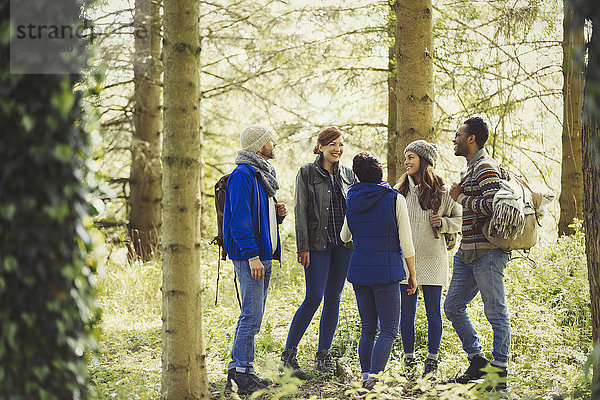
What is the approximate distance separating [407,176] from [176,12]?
7.81ft

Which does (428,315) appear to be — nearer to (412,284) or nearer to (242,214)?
(412,284)

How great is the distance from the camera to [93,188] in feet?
8.15

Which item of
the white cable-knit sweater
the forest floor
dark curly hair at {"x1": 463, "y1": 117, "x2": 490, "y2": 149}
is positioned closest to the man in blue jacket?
the forest floor

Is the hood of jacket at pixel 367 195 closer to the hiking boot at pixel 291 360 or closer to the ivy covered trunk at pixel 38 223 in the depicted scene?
the hiking boot at pixel 291 360

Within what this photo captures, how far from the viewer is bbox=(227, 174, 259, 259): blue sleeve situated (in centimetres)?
473

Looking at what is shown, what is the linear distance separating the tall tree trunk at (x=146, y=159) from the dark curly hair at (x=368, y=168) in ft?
22.6

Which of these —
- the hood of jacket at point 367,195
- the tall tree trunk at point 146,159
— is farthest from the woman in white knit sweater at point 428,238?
the tall tree trunk at point 146,159

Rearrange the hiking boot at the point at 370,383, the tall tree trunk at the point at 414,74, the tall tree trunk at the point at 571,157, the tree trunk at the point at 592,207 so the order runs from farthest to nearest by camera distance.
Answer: the tall tree trunk at the point at 571,157 < the tall tree trunk at the point at 414,74 < the hiking boot at the point at 370,383 < the tree trunk at the point at 592,207


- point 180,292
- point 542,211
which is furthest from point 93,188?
point 542,211

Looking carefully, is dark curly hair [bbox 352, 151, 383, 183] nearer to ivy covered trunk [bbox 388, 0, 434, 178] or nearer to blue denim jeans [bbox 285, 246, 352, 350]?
blue denim jeans [bbox 285, 246, 352, 350]

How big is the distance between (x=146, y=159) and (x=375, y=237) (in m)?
7.53

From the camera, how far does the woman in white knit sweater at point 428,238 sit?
521 centimetres

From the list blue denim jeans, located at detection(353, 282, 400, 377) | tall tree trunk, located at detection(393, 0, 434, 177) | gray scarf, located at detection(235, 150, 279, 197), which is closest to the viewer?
blue denim jeans, located at detection(353, 282, 400, 377)

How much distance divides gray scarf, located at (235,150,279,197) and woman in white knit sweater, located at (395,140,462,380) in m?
1.20
